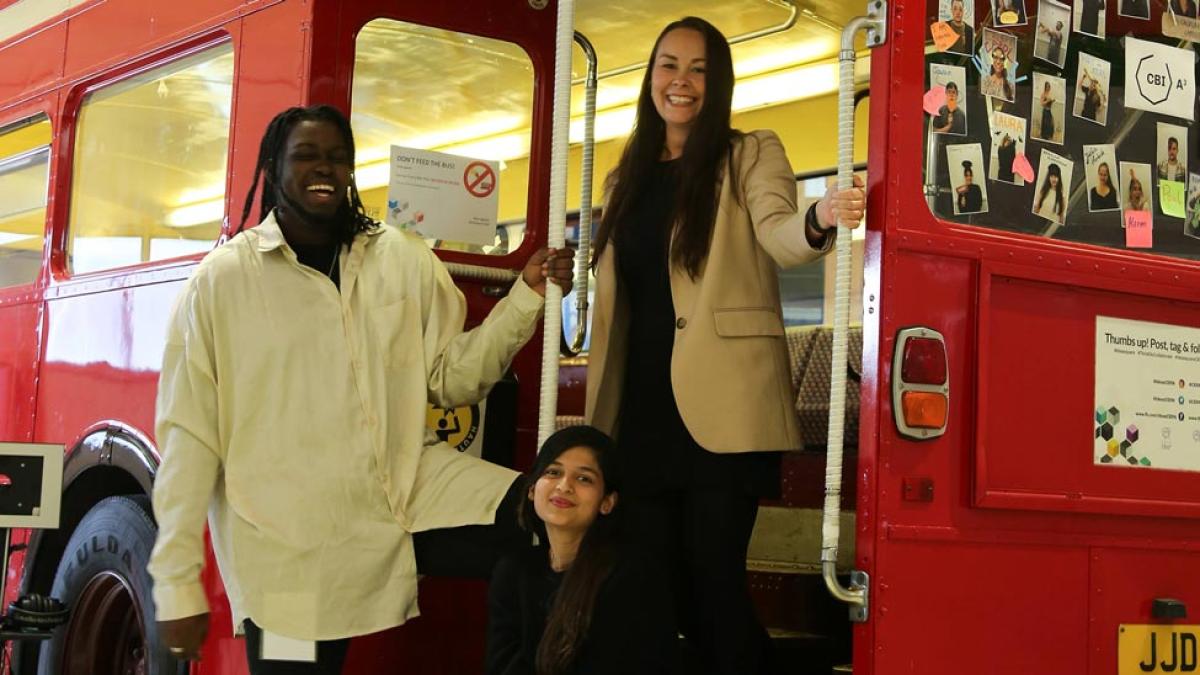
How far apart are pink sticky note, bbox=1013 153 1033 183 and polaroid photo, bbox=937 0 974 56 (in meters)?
0.23

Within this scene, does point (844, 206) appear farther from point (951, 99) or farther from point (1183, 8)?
point (1183, 8)

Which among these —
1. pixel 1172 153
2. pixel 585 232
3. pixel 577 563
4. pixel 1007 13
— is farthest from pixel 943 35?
pixel 577 563

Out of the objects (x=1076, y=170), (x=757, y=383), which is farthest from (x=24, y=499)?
(x=1076, y=170)

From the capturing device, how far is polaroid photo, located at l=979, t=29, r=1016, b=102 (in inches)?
118

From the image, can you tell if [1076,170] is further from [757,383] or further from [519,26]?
[519,26]

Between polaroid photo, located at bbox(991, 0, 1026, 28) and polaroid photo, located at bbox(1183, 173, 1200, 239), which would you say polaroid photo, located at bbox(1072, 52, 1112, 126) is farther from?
polaroid photo, located at bbox(1183, 173, 1200, 239)

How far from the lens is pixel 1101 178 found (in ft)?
10.3

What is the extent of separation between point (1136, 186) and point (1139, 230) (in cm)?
10

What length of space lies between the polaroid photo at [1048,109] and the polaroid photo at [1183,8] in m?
0.40

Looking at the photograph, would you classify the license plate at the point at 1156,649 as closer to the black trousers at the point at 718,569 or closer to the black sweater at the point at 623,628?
the black trousers at the point at 718,569

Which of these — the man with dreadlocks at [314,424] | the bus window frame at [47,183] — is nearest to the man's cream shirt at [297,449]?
the man with dreadlocks at [314,424]

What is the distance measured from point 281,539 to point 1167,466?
183 cm

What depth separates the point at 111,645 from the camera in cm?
432

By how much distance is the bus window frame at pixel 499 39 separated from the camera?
3767mm
